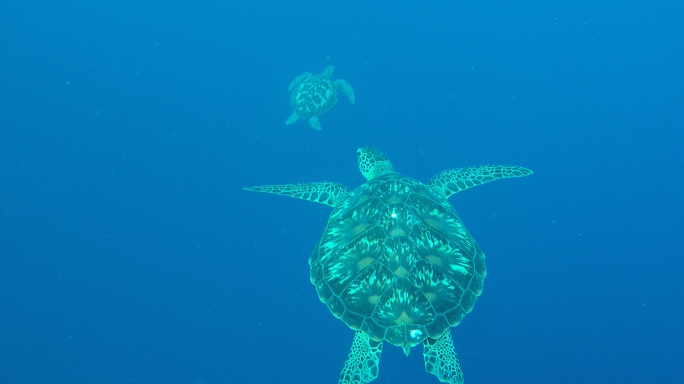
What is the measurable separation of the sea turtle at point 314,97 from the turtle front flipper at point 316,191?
10.4 ft

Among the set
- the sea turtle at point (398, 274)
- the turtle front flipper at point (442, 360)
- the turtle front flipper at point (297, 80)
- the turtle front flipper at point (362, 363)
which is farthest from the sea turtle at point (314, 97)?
the turtle front flipper at point (442, 360)

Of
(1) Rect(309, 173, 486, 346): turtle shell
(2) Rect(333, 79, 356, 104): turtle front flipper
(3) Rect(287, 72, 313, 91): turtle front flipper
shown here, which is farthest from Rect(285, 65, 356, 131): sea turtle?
(1) Rect(309, 173, 486, 346): turtle shell

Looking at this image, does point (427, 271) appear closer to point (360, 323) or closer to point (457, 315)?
point (457, 315)

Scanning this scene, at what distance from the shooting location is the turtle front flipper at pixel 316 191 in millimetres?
5996

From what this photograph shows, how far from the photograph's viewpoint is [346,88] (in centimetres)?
956

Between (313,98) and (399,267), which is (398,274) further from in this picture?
(313,98)

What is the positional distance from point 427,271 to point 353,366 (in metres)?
1.42

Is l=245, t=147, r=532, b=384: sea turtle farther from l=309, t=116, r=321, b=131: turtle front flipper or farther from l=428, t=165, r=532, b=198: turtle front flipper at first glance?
l=309, t=116, r=321, b=131: turtle front flipper

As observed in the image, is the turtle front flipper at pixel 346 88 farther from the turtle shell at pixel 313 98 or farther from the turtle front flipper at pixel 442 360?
the turtle front flipper at pixel 442 360

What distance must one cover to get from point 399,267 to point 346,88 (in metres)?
6.51

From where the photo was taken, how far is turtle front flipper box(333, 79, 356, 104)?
9.52 meters

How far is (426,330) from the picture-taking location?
13.2 feet

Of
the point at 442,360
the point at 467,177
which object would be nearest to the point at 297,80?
the point at 467,177

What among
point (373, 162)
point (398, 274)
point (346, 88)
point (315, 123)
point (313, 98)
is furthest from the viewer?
point (346, 88)
